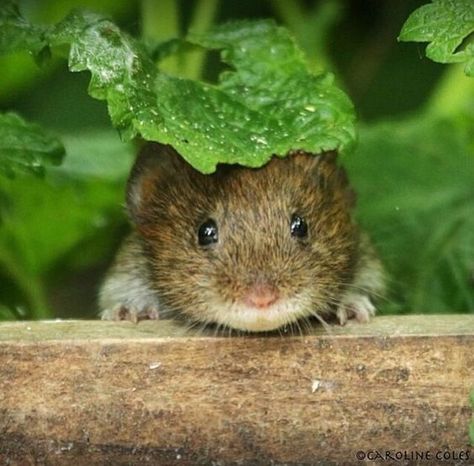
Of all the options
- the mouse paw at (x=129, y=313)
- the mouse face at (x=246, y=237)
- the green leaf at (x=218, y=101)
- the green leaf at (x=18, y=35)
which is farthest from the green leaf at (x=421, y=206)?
the green leaf at (x=18, y=35)

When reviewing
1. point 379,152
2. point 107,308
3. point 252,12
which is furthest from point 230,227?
point 252,12

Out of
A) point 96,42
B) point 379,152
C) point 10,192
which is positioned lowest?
point 10,192

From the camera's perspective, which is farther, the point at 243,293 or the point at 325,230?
the point at 325,230

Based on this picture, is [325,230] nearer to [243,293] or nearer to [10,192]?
[243,293]

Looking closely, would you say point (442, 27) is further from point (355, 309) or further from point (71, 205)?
point (71, 205)

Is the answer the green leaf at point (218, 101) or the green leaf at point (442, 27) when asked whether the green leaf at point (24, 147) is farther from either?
the green leaf at point (442, 27)

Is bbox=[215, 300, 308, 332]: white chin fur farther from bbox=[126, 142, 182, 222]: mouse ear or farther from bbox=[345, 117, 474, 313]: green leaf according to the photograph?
bbox=[345, 117, 474, 313]: green leaf

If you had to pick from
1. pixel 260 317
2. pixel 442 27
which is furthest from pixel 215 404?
pixel 442 27

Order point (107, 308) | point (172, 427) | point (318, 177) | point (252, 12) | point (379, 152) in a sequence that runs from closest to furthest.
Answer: point (172, 427) < point (318, 177) < point (107, 308) < point (379, 152) < point (252, 12)
